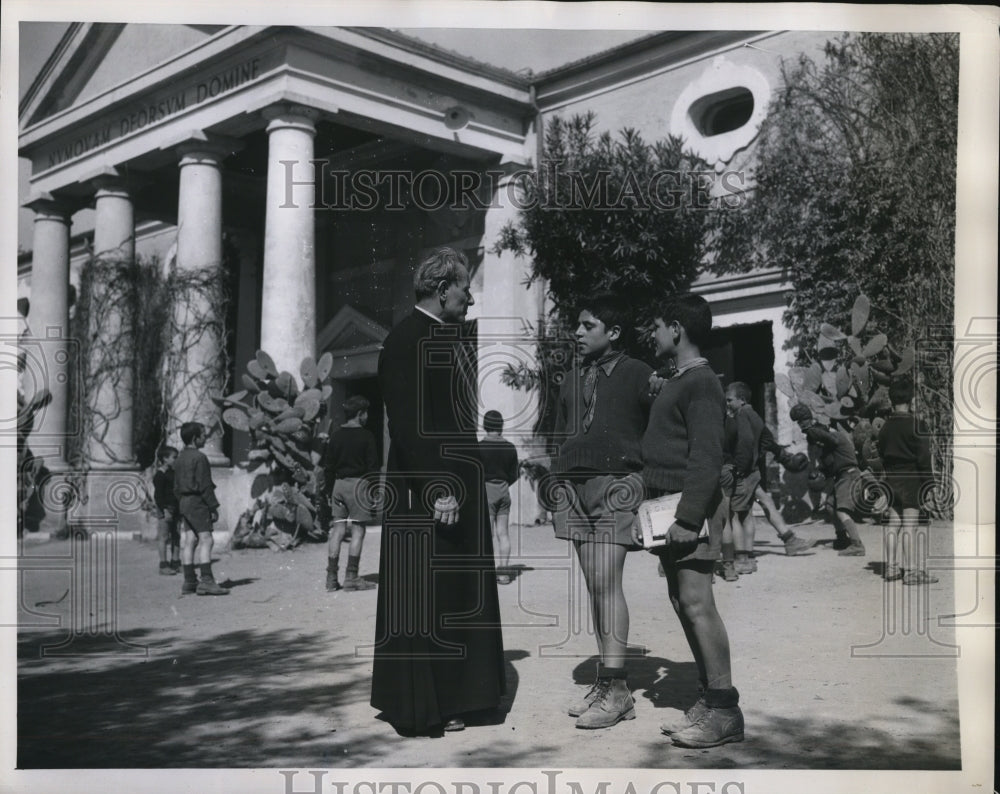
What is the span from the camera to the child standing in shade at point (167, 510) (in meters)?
8.80

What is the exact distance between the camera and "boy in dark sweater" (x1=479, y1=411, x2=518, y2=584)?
7.82m

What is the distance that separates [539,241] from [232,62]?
369 cm

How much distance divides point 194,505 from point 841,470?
5.25m

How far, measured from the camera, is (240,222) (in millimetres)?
15875

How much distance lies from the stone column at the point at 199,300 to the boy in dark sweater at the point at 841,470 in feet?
20.5

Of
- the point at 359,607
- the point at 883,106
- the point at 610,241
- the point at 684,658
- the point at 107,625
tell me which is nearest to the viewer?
the point at 684,658

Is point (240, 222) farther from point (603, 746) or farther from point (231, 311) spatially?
point (603, 746)

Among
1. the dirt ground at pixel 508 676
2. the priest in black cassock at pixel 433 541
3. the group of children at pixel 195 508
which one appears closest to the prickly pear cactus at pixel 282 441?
the group of children at pixel 195 508

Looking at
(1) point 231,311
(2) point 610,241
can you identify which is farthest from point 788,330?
(1) point 231,311

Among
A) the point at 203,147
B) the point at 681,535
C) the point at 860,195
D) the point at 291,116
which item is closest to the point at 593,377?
the point at 681,535

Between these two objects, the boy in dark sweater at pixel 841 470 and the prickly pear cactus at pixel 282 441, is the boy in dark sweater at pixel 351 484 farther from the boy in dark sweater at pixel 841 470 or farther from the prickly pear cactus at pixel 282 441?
the boy in dark sweater at pixel 841 470

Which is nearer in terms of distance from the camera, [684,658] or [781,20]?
[781,20]

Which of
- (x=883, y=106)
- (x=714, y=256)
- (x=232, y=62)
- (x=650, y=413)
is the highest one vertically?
(x=232, y=62)

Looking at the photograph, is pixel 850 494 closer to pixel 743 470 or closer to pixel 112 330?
pixel 743 470
